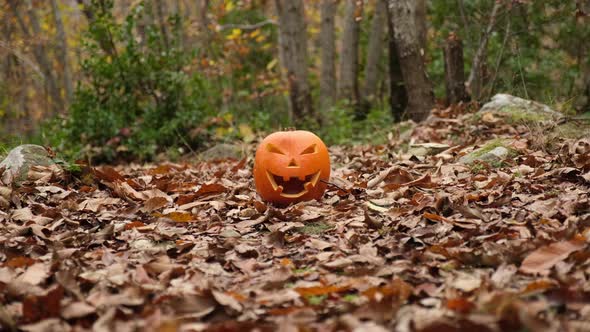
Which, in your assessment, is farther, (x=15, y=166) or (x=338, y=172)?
(x=338, y=172)

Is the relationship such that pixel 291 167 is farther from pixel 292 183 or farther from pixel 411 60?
pixel 411 60

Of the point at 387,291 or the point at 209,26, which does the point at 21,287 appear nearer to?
the point at 387,291

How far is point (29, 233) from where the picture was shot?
3.25 metres

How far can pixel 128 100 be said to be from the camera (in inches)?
360

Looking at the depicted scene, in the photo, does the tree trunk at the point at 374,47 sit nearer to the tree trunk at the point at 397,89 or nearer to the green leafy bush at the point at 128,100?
the tree trunk at the point at 397,89

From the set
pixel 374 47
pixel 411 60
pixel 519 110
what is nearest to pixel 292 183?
pixel 519 110

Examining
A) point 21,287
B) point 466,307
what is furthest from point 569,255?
point 21,287

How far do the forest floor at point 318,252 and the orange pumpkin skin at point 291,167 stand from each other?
155 millimetres

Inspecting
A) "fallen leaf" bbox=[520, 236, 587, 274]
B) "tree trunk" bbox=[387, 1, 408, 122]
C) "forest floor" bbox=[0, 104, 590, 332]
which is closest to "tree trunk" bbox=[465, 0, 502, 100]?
"tree trunk" bbox=[387, 1, 408, 122]

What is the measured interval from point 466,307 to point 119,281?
4.53ft

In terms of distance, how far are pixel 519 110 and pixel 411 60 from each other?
73.2 inches

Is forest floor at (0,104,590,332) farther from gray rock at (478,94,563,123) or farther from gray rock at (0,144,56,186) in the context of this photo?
gray rock at (478,94,563,123)

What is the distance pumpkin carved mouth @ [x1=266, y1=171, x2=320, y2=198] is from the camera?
4.04 m

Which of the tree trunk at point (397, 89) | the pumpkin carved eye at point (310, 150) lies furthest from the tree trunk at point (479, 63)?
the pumpkin carved eye at point (310, 150)
